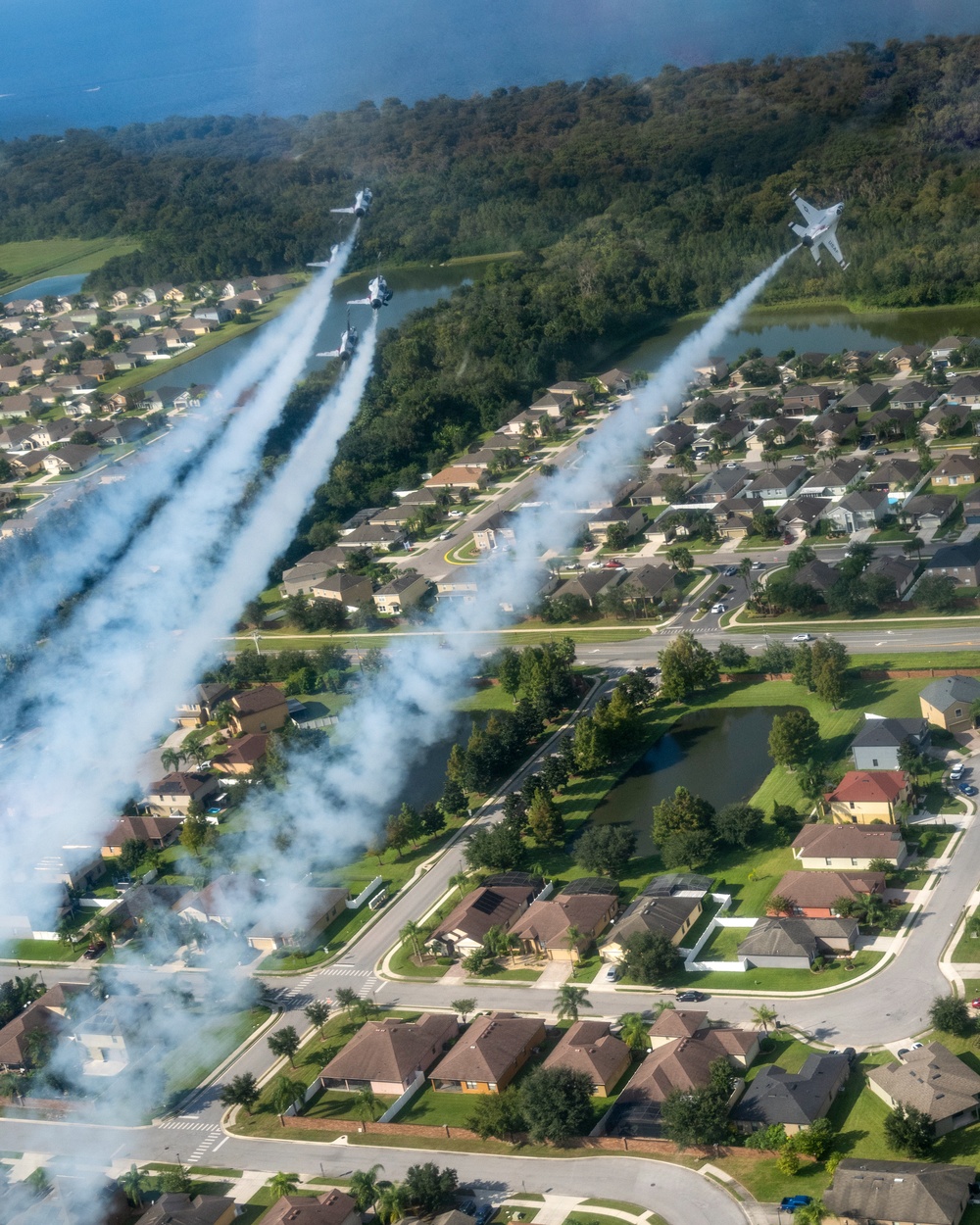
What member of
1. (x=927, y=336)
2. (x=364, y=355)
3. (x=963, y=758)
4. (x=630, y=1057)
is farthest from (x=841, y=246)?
(x=630, y=1057)

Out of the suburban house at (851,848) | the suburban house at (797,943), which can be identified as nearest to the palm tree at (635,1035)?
the suburban house at (797,943)

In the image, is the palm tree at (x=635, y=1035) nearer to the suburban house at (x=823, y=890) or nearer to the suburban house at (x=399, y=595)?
the suburban house at (x=823, y=890)

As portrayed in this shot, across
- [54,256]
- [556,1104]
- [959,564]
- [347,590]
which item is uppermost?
[54,256]

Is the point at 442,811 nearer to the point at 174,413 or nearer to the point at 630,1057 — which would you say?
the point at 630,1057

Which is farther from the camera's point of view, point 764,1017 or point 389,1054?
point 389,1054

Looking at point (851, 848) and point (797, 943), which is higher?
point (851, 848)

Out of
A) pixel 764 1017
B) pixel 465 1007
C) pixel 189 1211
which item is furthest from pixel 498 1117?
pixel 189 1211

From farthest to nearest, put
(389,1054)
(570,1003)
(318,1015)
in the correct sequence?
(318,1015) → (570,1003) → (389,1054)

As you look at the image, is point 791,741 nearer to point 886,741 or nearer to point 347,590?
point 886,741
